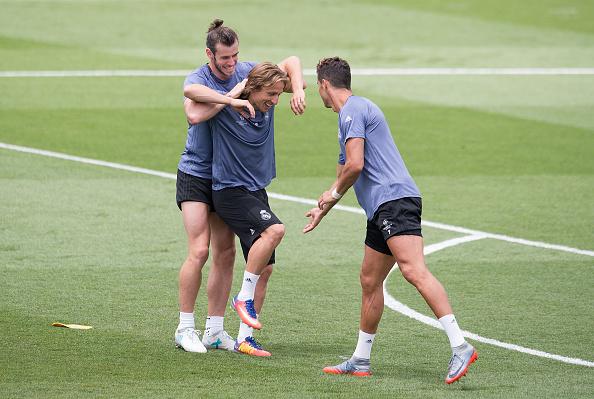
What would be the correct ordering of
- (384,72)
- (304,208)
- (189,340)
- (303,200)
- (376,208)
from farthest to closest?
1. (384,72)
2. (303,200)
3. (304,208)
4. (189,340)
5. (376,208)

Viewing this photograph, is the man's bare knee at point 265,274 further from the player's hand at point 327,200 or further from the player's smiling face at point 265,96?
the player's smiling face at point 265,96

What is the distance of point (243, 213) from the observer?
30.5 ft

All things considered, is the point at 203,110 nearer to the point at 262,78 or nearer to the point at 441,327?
the point at 262,78

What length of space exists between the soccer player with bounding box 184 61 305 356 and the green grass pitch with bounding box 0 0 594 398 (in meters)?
0.63

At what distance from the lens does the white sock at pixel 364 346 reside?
8.80 m

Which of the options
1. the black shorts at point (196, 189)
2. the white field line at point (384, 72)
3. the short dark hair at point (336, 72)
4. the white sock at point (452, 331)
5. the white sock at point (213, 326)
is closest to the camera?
the white sock at point (452, 331)

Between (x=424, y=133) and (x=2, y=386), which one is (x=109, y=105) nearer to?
(x=424, y=133)

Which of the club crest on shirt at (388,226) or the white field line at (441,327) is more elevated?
the club crest on shirt at (388,226)

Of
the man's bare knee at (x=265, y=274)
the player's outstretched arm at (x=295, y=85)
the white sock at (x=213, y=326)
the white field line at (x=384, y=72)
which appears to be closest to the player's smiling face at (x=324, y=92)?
the player's outstretched arm at (x=295, y=85)

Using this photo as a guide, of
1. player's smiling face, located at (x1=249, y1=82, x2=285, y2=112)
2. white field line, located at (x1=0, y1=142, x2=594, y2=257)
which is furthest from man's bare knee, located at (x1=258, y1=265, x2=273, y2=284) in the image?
white field line, located at (x1=0, y1=142, x2=594, y2=257)

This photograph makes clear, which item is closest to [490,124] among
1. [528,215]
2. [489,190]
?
[489,190]

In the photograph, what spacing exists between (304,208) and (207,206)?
4996mm

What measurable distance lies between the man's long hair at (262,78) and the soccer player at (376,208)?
1.33 feet

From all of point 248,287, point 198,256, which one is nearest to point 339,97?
point 248,287
